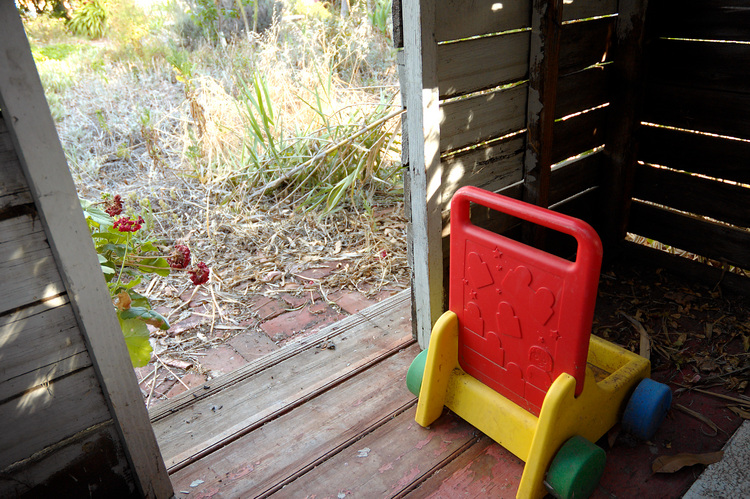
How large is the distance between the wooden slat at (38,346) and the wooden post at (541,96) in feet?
6.15

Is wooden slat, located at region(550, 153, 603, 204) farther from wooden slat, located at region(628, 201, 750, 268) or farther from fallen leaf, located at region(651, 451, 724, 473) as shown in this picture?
fallen leaf, located at region(651, 451, 724, 473)

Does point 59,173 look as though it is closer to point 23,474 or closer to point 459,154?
point 23,474

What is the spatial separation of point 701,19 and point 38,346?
117 inches

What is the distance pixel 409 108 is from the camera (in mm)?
2062

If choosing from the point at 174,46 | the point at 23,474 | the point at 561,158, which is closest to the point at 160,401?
the point at 23,474

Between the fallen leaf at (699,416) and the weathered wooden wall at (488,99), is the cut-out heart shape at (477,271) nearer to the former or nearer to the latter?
the weathered wooden wall at (488,99)

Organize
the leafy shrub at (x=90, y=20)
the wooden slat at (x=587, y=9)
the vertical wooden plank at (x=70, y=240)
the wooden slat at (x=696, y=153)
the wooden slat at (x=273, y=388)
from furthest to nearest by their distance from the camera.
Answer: the leafy shrub at (x=90, y=20) < the wooden slat at (x=696, y=153) < the wooden slat at (x=587, y=9) < the wooden slat at (x=273, y=388) < the vertical wooden plank at (x=70, y=240)

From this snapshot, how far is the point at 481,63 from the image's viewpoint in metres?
2.12

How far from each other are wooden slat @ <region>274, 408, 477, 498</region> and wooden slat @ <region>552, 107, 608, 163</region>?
55.6 inches

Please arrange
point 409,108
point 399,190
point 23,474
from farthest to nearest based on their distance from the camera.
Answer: point 399,190
point 409,108
point 23,474

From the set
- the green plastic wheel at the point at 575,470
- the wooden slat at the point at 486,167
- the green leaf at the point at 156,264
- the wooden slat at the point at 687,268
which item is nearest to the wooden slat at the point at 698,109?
the wooden slat at the point at 687,268

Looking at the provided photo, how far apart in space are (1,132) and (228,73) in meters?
A: 5.71

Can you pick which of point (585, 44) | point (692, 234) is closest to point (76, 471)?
point (585, 44)

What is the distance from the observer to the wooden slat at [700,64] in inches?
97.7
